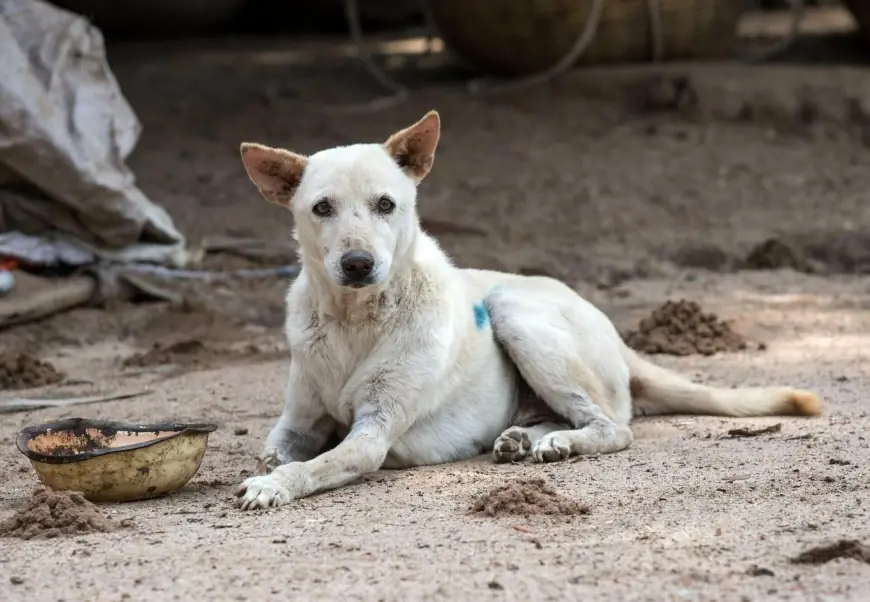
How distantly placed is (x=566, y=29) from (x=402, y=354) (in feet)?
25.4

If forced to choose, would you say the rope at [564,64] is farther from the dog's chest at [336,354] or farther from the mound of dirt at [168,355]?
the dog's chest at [336,354]

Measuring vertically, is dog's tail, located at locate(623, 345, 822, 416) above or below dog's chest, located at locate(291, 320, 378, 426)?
below

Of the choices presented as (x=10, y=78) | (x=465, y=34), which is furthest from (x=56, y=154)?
(x=465, y=34)

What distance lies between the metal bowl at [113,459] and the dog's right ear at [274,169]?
3.09 feet

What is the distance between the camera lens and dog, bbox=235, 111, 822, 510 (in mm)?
4516

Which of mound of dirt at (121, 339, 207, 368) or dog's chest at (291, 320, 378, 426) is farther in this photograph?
mound of dirt at (121, 339, 207, 368)

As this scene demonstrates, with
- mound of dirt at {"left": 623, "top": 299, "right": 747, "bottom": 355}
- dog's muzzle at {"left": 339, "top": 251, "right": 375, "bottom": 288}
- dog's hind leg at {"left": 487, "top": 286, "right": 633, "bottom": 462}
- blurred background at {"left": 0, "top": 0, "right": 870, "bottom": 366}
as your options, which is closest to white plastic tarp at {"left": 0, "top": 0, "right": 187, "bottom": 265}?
blurred background at {"left": 0, "top": 0, "right": 870, "bottom": 366}

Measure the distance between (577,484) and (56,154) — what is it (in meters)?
4.57

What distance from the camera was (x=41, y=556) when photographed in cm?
361

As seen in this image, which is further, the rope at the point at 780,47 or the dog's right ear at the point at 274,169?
the rope at the point at 780,47

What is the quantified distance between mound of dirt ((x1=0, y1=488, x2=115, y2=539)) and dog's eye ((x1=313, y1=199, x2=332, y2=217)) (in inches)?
49.4

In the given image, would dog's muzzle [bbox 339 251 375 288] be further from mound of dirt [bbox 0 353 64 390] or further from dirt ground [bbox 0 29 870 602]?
mound of dirt [bbox 0 353 64 390]

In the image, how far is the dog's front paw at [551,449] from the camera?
4.82 metres


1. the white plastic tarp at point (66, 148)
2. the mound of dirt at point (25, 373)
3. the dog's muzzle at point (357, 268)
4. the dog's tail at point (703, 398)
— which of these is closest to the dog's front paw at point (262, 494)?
the dog's muzzle at point (357, 268)
